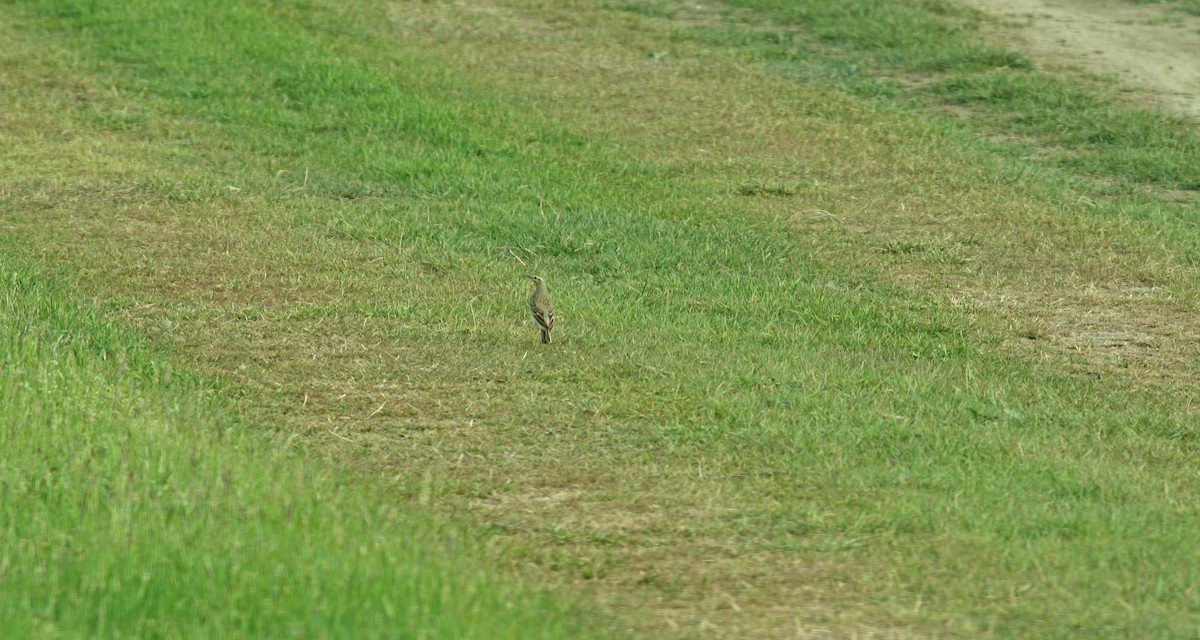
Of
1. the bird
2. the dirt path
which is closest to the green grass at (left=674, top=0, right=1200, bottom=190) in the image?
the dirt path

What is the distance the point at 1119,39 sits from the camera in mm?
13914

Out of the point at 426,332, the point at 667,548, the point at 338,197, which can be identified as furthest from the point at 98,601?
the point at 338,197

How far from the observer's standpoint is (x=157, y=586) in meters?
4.45

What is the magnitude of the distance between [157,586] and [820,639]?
73.4 inches

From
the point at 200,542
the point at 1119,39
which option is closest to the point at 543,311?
the point at 200,542

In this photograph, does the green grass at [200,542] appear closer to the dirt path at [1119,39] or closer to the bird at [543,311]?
the bird at [543,311]

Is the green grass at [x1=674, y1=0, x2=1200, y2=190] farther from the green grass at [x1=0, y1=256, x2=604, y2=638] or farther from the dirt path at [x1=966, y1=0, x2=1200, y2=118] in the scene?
the green grass at [x1=0, y1=256, x2=604, y2=638]

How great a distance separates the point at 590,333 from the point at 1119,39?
8.20 m

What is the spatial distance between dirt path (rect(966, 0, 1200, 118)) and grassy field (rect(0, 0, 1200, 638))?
54 cm

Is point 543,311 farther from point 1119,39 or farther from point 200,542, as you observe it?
point 1119,39

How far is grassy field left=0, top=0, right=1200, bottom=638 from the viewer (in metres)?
4.77

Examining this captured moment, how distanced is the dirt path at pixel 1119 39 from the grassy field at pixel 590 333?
1.77 feet

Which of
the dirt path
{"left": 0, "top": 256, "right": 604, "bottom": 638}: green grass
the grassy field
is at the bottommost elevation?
the grassy field

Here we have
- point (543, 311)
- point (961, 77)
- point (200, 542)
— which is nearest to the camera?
point (200, 542)
